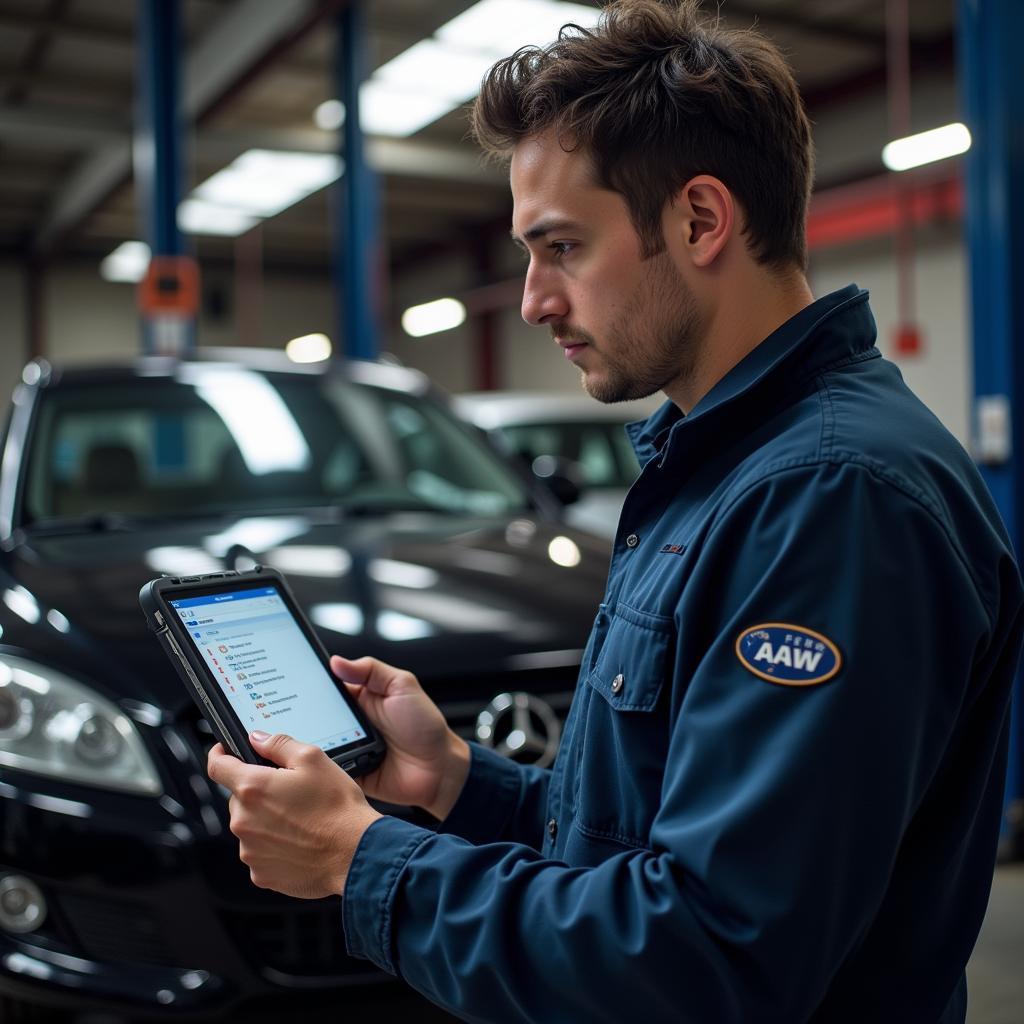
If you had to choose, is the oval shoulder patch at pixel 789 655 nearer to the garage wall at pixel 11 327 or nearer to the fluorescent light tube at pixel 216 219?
the fluorescent light tube at pixel 216 219

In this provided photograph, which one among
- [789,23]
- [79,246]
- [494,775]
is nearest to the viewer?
[494,775]

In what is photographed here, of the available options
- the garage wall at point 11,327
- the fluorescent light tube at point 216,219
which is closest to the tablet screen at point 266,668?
the fluorescent light tube at point 216,219

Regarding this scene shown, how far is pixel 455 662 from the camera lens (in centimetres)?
193

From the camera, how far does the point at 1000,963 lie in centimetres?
270

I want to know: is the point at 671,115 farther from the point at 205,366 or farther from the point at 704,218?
the point at 205,366

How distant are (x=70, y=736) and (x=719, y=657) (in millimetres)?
1260

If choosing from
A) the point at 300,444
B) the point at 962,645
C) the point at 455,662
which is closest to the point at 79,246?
the point at 300,444

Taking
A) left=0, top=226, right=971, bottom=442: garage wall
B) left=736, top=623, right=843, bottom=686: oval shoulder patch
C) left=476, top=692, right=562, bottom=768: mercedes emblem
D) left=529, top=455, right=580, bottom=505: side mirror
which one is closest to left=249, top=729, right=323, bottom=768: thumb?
left=736, top=623, right=843, bottom=686: oval shoulder patch

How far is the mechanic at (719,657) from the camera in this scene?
2.57ft

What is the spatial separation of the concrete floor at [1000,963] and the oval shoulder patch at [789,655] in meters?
1.76

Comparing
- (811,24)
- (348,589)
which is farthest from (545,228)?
(811,24)

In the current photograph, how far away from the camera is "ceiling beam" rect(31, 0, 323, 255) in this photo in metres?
8.05

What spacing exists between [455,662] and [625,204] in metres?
1.09

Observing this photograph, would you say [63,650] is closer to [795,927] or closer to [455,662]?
[455,662]
